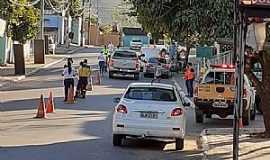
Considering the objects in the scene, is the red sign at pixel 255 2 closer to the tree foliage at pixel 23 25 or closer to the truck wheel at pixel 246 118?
the truck wheel at pixel 246 118

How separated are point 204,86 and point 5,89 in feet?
44.9

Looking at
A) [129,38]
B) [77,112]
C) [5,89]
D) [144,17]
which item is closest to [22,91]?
[5,89]

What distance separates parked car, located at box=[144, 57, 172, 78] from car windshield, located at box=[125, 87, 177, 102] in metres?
31.4

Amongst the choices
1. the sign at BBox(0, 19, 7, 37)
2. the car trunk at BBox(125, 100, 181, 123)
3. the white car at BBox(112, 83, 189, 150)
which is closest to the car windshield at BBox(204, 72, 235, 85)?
the white car at BBox(112, 83, 189, 150)

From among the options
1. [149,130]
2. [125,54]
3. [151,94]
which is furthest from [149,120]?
[125,54]

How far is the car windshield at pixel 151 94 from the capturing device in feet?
54.9

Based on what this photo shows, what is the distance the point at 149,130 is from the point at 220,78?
8.06 m

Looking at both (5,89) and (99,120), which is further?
(5,89)

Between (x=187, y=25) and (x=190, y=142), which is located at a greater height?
(x=187, y=25)

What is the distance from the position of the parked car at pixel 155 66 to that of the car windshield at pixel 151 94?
31412mm

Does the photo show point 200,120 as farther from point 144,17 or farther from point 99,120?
point 144,17

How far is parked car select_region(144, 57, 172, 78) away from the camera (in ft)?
159

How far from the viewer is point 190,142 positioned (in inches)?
717

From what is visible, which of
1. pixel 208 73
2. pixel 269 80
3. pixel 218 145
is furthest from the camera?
pixel 208 73
